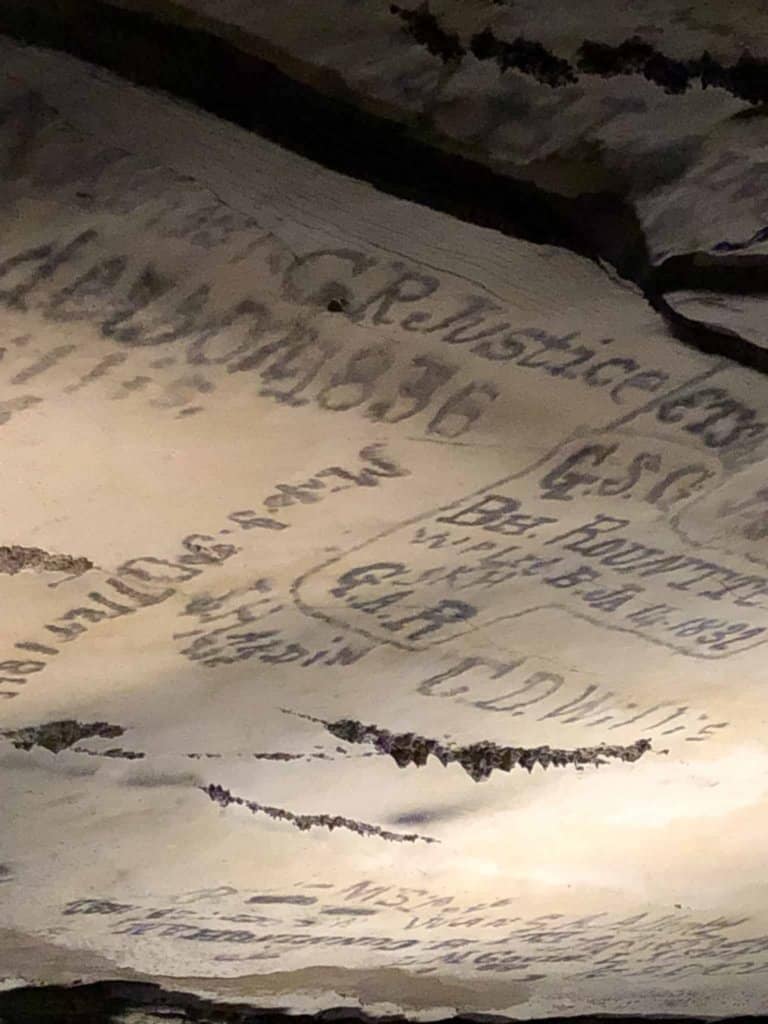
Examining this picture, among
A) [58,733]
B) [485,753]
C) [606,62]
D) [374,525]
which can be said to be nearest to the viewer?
[606,62]

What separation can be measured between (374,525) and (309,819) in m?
0.51

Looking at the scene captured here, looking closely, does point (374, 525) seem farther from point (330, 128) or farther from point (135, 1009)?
point (135, 1009)

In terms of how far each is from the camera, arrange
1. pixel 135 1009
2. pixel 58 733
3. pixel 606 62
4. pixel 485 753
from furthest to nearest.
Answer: pixel 135 1009 → pixel 485 753 → pixel 58 733 → pixel 606 62

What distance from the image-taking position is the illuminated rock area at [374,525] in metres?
0.65

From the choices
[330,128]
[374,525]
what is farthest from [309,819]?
[330,128]

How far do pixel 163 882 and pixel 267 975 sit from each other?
0.37 metres

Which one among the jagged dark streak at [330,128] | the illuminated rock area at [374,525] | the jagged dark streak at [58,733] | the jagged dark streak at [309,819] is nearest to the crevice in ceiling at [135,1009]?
the illuminated rock area at [374,525]

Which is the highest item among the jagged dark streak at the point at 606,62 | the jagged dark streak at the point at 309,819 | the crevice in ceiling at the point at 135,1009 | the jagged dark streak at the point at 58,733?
the jagged dark streak at the point at 606,62

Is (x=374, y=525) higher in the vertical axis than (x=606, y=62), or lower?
lower

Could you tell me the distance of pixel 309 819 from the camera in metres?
1.28

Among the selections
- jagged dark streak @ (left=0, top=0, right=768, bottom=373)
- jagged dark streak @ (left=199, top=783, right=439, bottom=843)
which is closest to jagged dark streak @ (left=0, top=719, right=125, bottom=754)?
jagged dark streak @ (left=199, top=783, right=439, bottom=843)

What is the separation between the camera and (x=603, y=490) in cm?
88

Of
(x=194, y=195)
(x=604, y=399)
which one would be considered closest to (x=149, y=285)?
(x=194, y=195)

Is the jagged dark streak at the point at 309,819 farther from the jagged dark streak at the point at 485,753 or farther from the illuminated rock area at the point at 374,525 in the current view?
the jagged dark streak at the point at 485,753
